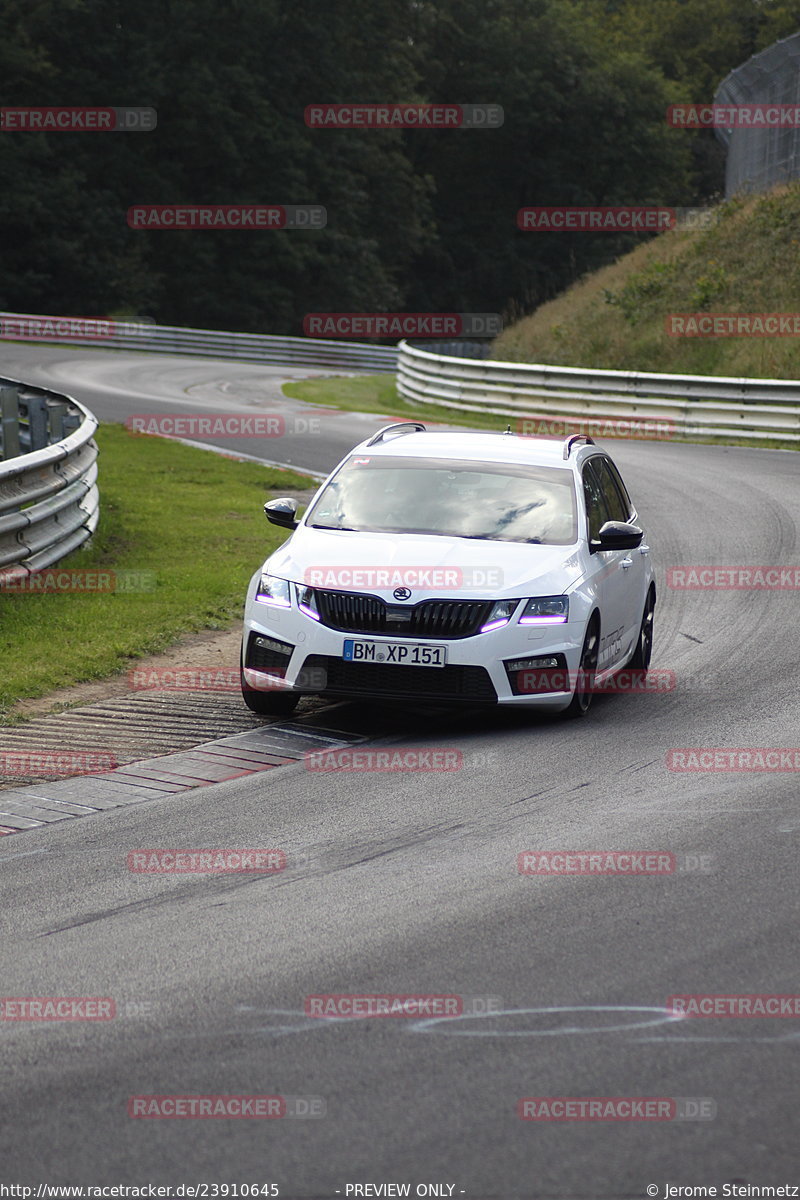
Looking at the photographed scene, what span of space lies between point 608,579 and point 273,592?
2.21 meters

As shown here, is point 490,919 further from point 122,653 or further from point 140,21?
point 140,21

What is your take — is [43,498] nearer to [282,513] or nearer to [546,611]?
[282,513]

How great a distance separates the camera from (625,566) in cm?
1027

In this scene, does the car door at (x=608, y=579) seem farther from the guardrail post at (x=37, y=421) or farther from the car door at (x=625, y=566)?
the guardrail post at (x=37, y=421)

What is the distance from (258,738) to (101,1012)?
13.1 feet

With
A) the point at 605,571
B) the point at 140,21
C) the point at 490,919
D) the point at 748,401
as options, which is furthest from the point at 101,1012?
the point at 140,21

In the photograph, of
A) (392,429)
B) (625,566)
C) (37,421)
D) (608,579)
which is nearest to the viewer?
(608,579)

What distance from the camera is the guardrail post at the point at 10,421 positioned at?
15.6m

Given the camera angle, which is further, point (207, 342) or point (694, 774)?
point (207, 342)

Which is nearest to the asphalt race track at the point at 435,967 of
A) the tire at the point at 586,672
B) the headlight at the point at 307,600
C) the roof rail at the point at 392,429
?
the tire at the point at 586,672

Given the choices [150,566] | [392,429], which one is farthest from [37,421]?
[392,429]

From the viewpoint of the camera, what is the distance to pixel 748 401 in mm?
27141

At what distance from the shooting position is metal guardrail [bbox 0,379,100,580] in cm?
1239

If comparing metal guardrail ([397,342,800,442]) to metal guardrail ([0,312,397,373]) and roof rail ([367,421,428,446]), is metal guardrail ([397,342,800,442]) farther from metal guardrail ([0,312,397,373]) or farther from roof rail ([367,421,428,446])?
metal guardrail ([0,312,397,373])
